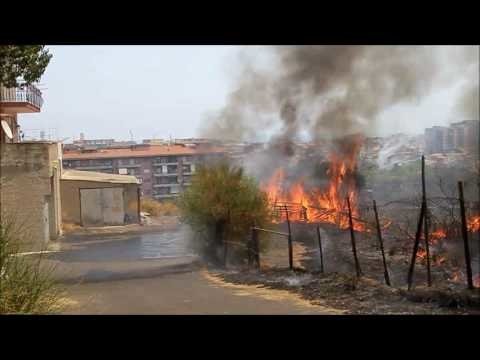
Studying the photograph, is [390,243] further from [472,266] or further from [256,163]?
[256,163]

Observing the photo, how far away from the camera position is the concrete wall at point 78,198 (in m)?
5.45

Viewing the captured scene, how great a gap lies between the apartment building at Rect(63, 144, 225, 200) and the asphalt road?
1.64 ft

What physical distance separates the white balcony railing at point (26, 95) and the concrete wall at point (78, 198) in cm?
80

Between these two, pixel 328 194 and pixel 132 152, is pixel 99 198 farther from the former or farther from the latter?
pixel 328 194

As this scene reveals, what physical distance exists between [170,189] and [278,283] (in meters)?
1.40

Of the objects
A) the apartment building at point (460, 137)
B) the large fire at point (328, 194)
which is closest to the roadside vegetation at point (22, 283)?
the large fire at point (328, 194)

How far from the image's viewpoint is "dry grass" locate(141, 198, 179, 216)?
5488mm

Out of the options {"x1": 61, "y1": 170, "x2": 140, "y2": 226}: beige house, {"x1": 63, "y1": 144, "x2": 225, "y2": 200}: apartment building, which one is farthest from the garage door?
{"x1": 63, "y1": 144, "x2": 225, "y2": 200}: apartment building

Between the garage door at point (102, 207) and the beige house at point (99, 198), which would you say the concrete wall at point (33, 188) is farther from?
the garage door at point (102, 207)

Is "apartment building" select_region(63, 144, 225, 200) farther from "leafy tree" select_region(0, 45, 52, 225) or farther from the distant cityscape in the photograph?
"leafy tree" select_region(0, 45, 52, 225)

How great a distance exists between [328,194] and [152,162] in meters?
2.00

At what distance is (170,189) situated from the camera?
5508mm
